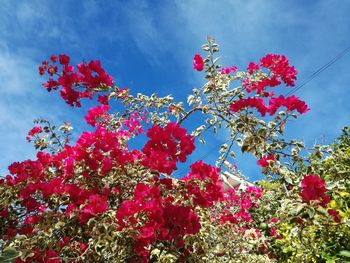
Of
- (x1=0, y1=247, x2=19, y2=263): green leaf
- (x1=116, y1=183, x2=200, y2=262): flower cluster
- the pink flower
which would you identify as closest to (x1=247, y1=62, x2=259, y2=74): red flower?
the pink flower

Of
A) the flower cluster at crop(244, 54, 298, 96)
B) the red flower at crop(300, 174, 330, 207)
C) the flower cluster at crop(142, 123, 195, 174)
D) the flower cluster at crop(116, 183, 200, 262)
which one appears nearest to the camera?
the red flower at crop(300, 174, 330, 207)

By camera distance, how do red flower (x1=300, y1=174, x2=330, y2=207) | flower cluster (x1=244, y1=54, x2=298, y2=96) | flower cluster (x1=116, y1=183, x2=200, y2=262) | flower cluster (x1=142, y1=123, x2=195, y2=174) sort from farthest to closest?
flower cluster (x1=244, y1=54, x2=298, y2=96), flower cluster (x1=142, y1=123, x2=195, y2=174), flower cluster (x1=116, y1=183, x2=200, y2=262), red flower (x1=300, y1=174, x2=330, y2=207)

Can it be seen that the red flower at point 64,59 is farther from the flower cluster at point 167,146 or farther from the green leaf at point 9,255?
the green leaf at point 9,255

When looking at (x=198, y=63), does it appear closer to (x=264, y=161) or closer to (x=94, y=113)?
(x=94, y=113)

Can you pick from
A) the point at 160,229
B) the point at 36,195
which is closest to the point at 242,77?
the point at 160,229

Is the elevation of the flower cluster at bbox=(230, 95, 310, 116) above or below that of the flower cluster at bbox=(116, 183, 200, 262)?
above

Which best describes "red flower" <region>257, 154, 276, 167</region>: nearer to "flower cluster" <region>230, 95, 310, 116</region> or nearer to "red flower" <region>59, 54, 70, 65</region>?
"flower cluster" <region>230, 95, 310, 116</region>

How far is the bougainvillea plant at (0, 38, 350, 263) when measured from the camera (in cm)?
268

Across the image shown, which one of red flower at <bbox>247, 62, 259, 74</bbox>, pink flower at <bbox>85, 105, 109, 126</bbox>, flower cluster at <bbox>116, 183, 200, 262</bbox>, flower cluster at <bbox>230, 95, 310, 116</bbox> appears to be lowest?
flower cluster at <bbox>116, 183, 200, 262</bbox>

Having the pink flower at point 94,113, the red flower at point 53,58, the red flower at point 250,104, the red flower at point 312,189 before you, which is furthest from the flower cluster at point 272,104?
the red flower at point 53,58

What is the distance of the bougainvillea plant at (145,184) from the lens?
8.78 feet

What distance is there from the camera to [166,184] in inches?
119

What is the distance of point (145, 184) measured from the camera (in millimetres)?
3031

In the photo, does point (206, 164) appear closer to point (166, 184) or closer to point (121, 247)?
point (166, 184)
